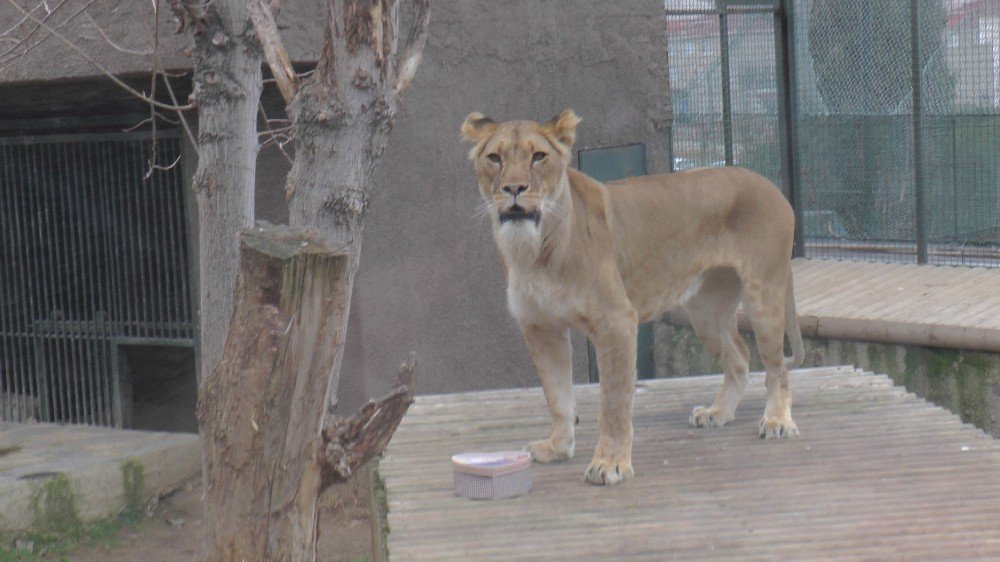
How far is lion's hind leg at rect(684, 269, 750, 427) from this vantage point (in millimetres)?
5371

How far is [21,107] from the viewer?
7574mm

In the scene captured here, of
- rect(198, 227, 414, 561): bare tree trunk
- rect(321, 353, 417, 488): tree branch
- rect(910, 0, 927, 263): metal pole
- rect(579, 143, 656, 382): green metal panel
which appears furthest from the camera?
rect(910, 0, 927, 263): metal pole

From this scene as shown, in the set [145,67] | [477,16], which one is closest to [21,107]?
[145,67]

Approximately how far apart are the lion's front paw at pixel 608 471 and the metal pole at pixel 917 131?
5.43 m

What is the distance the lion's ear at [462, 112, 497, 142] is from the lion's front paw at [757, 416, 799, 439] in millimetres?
1713

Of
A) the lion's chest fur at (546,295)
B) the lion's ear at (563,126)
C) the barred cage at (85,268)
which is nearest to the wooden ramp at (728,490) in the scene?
the lion's chest fur at (546,295)

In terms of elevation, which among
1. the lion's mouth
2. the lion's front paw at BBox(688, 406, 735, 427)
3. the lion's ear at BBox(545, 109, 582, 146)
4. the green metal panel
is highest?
the lion's ear at BBox(545, 109, 582, 146)

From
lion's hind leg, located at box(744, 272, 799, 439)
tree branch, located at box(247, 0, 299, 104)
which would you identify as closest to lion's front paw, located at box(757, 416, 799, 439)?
lion's hind leg, located at box(744, 272, 799, 439)

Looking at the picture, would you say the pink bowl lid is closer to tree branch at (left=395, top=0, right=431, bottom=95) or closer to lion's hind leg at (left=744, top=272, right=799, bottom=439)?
lion's hind leg at (left=744, top=272, right=799, bottom=439)

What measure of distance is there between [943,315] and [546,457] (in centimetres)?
357

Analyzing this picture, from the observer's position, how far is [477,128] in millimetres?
4535

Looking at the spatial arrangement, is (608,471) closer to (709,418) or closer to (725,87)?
(709,418)

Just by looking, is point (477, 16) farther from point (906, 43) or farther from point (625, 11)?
point (906, 43)

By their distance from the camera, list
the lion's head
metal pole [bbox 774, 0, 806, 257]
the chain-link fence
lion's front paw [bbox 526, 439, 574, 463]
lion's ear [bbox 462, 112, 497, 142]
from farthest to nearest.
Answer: metal pole [bbox 774, 0, 806, 257] → the chain-link fence → lion's front paw [bbox 526, 439, 574, 463] → lion's ear [bbox 462, 112, 497, 142] → the lion's head
